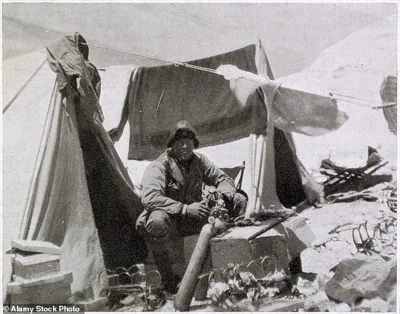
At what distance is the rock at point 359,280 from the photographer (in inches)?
106

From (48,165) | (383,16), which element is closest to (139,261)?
(48,165)

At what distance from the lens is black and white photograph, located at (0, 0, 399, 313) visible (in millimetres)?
2795

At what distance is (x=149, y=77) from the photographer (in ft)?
14.4

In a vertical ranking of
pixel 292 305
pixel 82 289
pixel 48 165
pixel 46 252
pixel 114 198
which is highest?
pixel 48 165

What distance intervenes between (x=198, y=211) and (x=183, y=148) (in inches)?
21.6

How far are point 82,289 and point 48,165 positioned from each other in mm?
851

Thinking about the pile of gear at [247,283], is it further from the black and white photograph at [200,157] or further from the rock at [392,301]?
the rock at [392,301]

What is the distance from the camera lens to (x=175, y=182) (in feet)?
10.8

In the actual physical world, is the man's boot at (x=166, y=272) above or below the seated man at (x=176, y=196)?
below

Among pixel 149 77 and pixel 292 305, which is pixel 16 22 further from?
pixel 292 305

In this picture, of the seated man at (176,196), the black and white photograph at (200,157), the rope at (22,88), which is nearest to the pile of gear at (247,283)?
the black and white photograph at (200,157)

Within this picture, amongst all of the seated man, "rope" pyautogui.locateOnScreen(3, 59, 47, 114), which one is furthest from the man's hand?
"rope" pyautogui.locateOnScreen(3, 59, 47, 114)

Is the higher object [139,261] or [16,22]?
[16,22]

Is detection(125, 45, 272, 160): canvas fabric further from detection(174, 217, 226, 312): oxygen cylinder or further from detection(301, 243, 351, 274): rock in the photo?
detection(174, 217, 226, 312): oxygen cylinder
